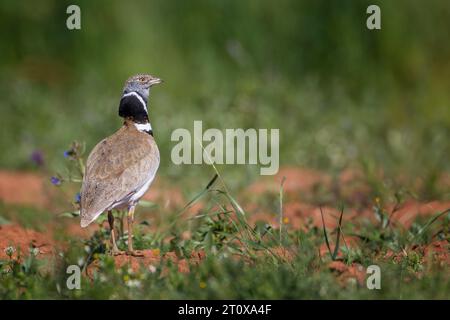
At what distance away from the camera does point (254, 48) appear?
11.3m

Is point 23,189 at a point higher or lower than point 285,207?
higher

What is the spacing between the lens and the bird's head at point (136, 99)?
600 cm

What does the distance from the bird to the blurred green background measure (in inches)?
102

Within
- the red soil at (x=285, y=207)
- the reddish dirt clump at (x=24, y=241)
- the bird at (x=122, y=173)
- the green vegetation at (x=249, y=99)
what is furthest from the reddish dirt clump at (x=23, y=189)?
the bird at (x=122, y=173)

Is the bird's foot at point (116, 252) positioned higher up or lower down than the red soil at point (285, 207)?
lower down

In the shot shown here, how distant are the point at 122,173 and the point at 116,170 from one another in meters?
0.05

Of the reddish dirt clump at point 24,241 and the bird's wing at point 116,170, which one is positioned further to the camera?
the reddish dirt clump at point 24,241

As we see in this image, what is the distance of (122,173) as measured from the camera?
5.48 meters

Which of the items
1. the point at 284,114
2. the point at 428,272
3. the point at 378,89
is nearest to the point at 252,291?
the point at 428,272

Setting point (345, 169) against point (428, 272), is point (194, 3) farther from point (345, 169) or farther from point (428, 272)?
point (428, 272)

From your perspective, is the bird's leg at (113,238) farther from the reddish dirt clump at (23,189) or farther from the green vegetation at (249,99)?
the reddish dirt clump at (23,189)

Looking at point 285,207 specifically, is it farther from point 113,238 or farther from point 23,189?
point 23,189

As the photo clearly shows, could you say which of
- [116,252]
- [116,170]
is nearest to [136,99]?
[116,170]

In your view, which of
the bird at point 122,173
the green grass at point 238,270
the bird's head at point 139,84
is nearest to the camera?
the green grass at point 238,270
